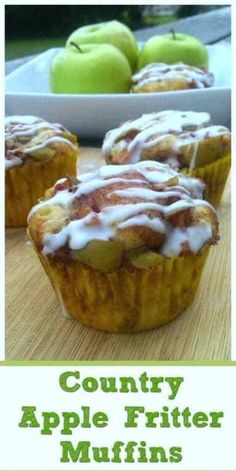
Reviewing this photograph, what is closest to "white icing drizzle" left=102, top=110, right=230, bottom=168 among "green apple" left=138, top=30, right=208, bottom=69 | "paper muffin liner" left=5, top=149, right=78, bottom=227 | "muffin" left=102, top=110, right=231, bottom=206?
"muffin" left=102, top=110, right=231, bottom=206

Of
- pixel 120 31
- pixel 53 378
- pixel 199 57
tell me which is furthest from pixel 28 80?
pixel 53 378

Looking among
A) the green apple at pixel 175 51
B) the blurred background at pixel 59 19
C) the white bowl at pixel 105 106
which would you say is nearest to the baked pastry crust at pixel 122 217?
the blurred background at pixel 59 19

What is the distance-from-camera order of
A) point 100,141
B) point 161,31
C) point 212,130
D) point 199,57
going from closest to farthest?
point 212,130, point 100,141, point 199,57, point 161,31

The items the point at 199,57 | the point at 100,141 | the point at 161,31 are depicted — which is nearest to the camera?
the point at 100,141

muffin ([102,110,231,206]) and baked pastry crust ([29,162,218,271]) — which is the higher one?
baked pastry crust ([29,162,218,271])

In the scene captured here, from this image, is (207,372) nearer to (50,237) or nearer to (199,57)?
(50,237)

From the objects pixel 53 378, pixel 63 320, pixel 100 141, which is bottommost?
pixel 100 141

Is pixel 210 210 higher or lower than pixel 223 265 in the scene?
higher

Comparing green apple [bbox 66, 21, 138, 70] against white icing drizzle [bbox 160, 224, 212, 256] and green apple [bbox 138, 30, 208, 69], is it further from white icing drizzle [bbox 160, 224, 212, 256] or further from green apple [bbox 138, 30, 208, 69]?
white icing drizzle [bbox 160, 224, 212, 256]
